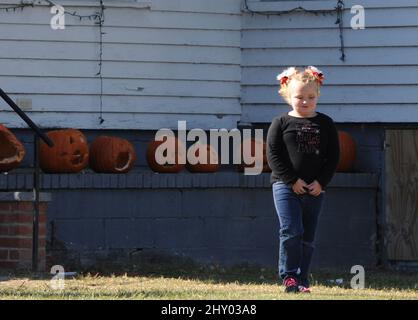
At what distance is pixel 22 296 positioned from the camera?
295 inches

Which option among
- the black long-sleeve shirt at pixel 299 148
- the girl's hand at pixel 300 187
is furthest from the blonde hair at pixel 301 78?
the girl's hand at pixel 300 187

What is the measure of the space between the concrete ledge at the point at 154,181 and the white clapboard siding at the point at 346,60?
688 millimetres

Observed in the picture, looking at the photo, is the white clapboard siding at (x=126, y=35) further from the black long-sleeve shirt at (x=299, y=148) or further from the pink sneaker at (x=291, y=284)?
the pink sneaker at (x=291, y=284)

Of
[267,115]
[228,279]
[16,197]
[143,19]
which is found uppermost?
[143,19]

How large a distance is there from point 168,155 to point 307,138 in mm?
2841

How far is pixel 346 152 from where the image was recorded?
410 inches

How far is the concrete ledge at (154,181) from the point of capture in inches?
370

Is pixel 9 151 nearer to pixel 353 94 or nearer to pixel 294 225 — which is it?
pixel 294 225

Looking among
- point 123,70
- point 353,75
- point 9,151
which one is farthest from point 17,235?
point 353,75

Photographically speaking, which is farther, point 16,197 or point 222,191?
point 222,191

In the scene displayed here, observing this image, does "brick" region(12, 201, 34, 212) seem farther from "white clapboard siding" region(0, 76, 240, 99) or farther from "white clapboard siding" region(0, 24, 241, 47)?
"white clapboard siding" region(0, 24, 241, 47)

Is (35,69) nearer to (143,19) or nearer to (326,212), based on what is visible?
(143,19)

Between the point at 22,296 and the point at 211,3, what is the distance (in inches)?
171
